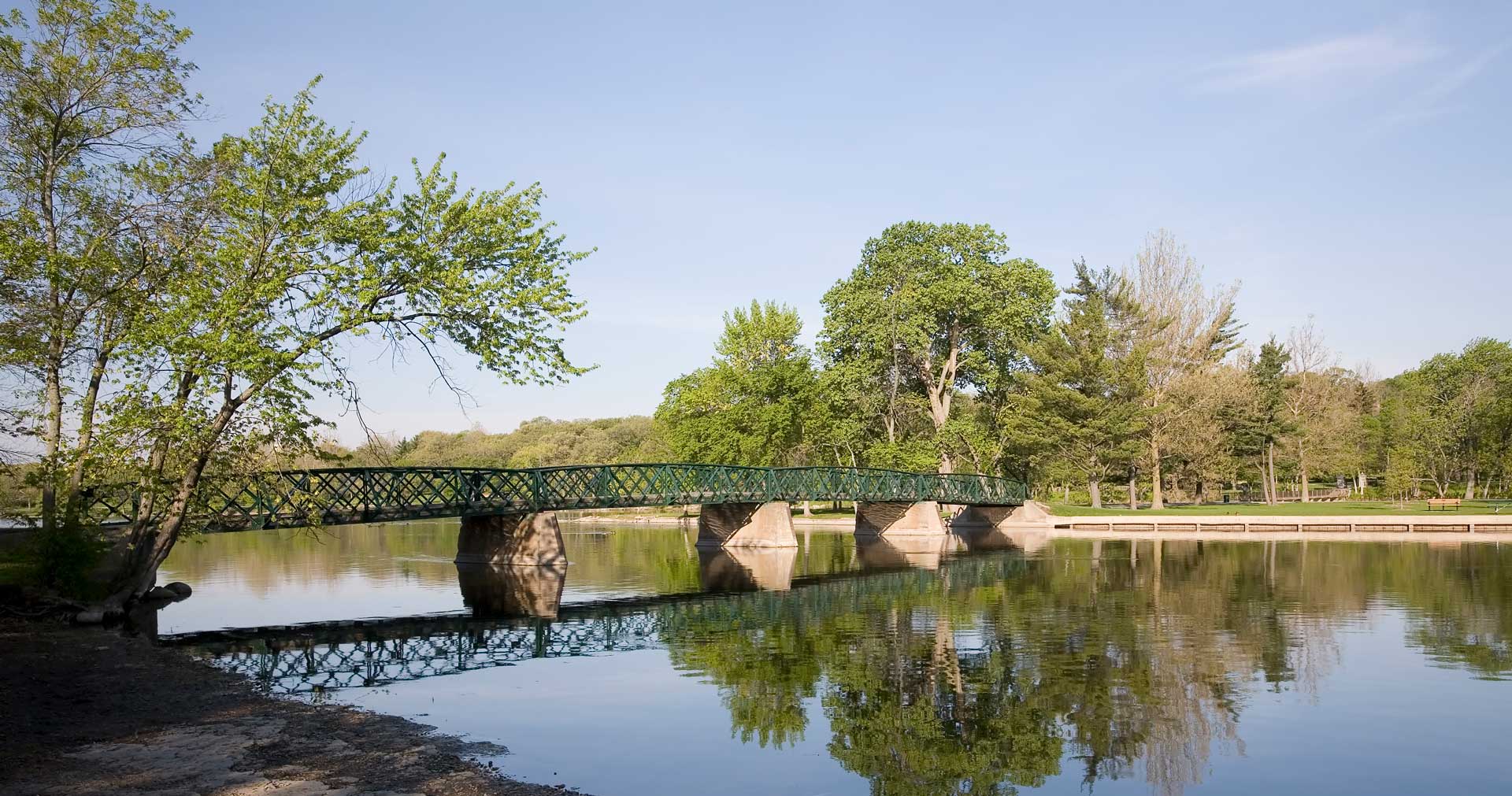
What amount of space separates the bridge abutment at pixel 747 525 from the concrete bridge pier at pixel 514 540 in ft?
37.7

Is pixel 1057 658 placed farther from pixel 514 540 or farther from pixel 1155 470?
pixel 1155 470

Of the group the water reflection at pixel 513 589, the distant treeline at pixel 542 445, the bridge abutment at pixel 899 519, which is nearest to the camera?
the water reflection at pixel 513 589

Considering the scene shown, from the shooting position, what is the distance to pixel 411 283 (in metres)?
23.9

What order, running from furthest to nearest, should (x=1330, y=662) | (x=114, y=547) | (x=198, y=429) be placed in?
(x=114, y=547) → (x=198, y=429) → (x=1330, y=662)

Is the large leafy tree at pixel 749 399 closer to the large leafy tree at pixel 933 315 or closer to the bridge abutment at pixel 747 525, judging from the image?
the large leafy tree at pixel 933 315

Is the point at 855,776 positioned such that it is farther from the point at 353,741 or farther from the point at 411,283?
the point at 411,283

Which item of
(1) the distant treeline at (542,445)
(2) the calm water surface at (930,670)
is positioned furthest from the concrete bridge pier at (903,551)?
(1) the distant treeline at (542,445)

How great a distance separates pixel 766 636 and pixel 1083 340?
46.2m

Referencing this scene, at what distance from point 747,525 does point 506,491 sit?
16.3m

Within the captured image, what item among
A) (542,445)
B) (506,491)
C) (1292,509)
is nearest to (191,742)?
(506,491)

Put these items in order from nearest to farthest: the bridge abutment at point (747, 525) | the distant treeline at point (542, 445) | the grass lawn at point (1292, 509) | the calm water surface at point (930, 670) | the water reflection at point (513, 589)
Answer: the calm water surface at point (930, 670)
the water reflection at point (513, 589)
the bridge abutment at point (747, 525)
the grass lawn at point (1292, 509)
the distant treeline at point (542, 445)

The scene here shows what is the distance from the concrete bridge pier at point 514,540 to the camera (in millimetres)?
41875

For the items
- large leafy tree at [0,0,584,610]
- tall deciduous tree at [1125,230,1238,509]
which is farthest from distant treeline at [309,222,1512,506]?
large leafy tree at [0,0,584,610]

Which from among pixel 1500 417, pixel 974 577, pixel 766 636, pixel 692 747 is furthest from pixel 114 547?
pixel 1500 417
